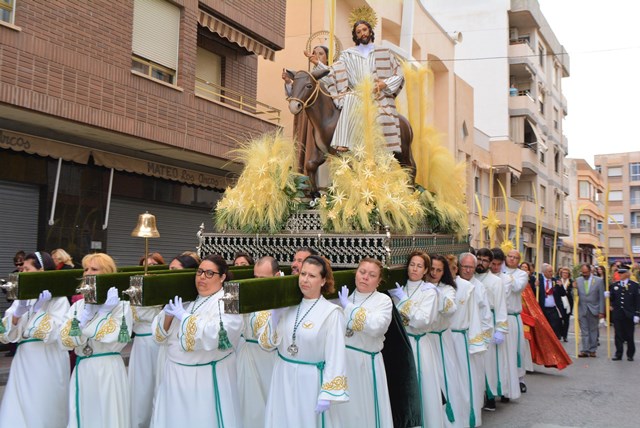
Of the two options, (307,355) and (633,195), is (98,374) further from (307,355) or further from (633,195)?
(633,195)

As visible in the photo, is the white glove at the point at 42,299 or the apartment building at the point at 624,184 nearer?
the white glove at the point at 42,299

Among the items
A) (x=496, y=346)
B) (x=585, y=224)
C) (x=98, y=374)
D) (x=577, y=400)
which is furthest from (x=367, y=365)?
(x=585, y=224)

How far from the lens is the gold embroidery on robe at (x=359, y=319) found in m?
4.94

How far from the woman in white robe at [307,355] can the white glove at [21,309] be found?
2184 millimetres

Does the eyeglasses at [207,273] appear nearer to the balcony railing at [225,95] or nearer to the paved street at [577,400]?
the paved street at [577,400]

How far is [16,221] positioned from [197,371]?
7802mm

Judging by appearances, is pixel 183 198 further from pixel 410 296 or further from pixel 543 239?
pixel 543 239

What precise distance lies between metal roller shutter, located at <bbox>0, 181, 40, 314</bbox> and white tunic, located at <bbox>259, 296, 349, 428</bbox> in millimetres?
8090

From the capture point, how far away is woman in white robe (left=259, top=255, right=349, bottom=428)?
454 cm

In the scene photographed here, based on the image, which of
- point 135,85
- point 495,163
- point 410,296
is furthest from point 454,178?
point 495,163

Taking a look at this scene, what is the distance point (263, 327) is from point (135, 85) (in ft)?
25.6

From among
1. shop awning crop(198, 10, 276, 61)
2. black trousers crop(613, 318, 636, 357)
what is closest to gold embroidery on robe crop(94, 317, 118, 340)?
shop awning crop(198, 10, 276, 61)

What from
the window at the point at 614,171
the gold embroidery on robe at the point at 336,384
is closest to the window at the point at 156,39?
the gold embroidery on robe at the point at 336,384

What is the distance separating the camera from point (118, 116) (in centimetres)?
1116
